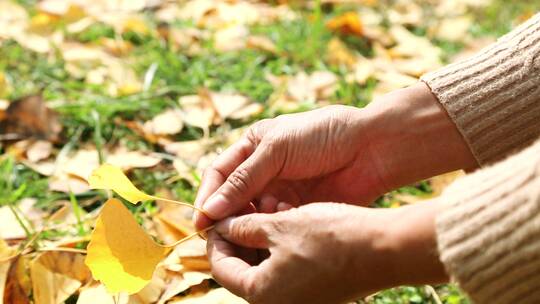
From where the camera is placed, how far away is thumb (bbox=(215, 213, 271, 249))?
3.12 feet

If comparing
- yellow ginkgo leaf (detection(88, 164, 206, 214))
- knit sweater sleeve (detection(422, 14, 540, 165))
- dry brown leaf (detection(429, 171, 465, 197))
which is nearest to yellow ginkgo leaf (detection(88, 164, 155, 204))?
yellow ginkgo leaf (detection(88, 164, 206, 214))

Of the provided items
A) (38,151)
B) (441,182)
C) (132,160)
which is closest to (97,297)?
(132,160)

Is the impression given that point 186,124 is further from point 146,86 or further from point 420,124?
point 420,124

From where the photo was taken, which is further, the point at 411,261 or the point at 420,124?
the point at 420,124

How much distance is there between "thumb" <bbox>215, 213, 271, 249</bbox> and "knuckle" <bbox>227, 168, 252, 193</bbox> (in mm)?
52

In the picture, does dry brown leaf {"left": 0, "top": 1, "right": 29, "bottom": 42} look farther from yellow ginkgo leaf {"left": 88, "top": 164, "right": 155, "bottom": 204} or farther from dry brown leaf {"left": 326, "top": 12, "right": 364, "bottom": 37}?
yellow ginkgo leaf {"left": 88, "top": 164, "right": 155, "bottom": 204}

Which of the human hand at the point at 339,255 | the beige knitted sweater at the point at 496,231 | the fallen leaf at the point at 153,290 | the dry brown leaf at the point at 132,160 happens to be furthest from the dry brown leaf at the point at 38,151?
the beige knitted sweater at the point at 496,231

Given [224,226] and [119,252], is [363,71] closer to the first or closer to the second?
[224,226]

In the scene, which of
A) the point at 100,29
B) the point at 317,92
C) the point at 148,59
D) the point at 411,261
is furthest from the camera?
the point at 100,29

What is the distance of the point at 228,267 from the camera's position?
0.97m

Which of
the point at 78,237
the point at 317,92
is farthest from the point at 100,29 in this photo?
the point at 78,237

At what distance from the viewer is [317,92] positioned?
1.73 m

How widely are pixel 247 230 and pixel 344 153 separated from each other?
0.88ft

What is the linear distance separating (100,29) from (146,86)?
38 centimetres
